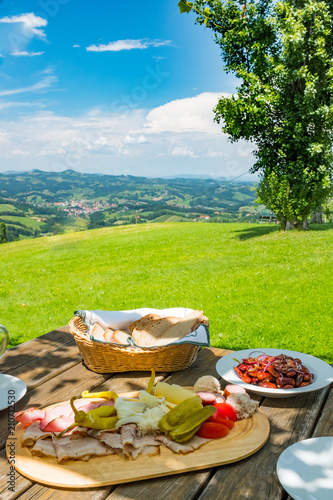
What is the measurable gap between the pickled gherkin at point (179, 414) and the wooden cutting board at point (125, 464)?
2.8 inches

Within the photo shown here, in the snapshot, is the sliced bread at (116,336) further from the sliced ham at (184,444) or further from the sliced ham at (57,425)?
the sliced ham at (184,444)

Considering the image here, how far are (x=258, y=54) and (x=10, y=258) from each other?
11897 mm

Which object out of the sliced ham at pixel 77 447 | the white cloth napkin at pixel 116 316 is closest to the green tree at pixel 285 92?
the white cloth napkin at pixel 116 316

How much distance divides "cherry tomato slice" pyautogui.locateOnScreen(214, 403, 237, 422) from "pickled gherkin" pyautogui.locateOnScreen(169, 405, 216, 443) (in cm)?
7

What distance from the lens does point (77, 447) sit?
124 cm

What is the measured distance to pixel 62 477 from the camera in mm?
1149

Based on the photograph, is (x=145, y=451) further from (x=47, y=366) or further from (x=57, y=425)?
(x=47, y=366)

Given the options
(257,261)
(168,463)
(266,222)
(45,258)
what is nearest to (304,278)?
(257,261)

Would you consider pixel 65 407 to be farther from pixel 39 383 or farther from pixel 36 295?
pixel 36 295

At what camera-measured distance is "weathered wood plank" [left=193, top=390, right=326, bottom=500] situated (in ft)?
3.60

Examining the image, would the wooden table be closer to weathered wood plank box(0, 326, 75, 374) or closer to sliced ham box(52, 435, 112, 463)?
weathered wood plank box(0, 326, 75, 374)

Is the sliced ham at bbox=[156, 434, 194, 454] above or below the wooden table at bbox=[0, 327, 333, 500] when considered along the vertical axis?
above

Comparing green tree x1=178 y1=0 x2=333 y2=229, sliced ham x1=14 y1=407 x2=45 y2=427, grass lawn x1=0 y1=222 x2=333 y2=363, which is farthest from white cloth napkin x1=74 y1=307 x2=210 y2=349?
green tree x1=178 y1=0 x2=333 y2=229

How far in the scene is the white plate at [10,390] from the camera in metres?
1.61
